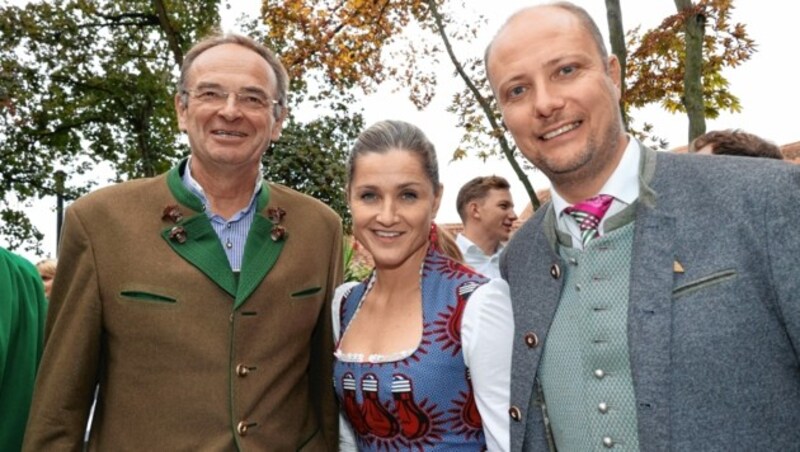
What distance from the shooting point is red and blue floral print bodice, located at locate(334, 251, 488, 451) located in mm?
2322

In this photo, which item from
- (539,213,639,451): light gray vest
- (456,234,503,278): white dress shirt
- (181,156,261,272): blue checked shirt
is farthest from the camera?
(456,234,503,278): white dress shirt

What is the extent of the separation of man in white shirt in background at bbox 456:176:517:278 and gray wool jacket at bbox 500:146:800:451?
181 inches

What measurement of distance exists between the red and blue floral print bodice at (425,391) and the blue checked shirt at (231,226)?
58 cm

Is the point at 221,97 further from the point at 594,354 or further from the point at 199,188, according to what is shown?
the point at 594,354

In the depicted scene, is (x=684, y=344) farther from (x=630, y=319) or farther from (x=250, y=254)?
(x=250, y=254)

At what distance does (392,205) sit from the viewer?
2566mm

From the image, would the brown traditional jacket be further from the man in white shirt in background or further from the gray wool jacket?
the man in white shirt in background

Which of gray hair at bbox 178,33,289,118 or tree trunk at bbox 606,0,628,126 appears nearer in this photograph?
gray hair at bbox 178,33,289,118

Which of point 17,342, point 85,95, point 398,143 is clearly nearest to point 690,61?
point 398,143

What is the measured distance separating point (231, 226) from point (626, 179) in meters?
1.48

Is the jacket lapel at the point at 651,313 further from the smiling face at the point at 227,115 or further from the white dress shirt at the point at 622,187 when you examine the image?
the smiling face at the point at 227,115

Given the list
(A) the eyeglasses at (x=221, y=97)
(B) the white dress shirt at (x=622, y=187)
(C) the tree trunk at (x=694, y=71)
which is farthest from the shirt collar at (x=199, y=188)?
(C) the tree trunk at (x=694, y=71)

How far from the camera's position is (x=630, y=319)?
1758mm

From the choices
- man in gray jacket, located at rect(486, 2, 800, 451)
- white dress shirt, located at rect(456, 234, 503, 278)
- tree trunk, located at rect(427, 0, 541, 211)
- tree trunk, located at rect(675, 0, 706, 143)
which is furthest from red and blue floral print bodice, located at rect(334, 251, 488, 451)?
tree trunk, located at rect(427, 0, 541, 211)
